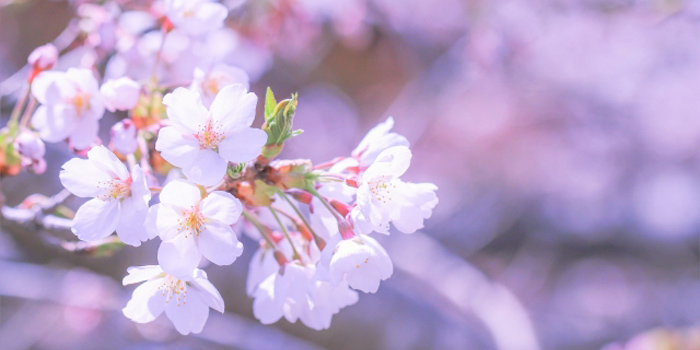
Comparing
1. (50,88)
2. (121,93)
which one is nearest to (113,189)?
(121,93)

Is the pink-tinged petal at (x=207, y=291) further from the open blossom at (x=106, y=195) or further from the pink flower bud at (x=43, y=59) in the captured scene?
the pink flower bud at (x=43, y=59)

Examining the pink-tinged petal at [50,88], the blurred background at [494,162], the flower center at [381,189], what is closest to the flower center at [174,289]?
the flower center at [381,189]

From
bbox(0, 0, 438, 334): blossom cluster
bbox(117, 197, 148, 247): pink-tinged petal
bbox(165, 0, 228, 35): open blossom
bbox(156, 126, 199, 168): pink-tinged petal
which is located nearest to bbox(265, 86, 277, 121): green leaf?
bbox(0, 0, 438, 334): blossom cluster

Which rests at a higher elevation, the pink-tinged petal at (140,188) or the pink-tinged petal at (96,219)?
the pink-tinged petal at (140,188)

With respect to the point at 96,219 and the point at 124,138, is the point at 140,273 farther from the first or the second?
the point at 124,138

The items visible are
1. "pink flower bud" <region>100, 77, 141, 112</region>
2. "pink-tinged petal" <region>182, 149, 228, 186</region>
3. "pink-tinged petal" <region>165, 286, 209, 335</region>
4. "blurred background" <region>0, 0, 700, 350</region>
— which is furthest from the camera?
"blurred background" <region>0, 0, 700, 350</region>

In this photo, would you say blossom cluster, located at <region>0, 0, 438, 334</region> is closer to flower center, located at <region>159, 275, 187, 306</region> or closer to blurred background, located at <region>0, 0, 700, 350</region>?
flower center, located at <region>159, 275, 187, 306</region>

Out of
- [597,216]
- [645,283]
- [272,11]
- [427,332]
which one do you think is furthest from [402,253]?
[645,283]
